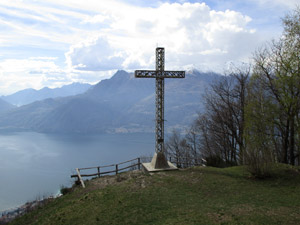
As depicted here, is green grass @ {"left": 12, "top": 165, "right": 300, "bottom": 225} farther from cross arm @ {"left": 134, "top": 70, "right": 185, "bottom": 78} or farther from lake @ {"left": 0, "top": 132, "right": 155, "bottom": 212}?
lake @ {"left": 0, "top": 132, "right": 155, "bottom": 212}

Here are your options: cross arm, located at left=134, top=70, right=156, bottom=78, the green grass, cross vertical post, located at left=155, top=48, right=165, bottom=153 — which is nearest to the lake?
cross vertical post, located at left=155, top=48, right=165, bottom=153

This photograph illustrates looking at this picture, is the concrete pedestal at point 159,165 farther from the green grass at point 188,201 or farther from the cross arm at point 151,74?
the cross arm at point 151,74

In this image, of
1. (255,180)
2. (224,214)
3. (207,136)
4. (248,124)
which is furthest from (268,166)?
(207,136)

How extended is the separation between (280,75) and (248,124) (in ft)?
12.6

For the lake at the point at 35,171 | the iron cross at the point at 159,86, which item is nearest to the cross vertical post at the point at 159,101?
the iron cross at the point at 159,86

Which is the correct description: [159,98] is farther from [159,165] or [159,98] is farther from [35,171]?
[35,171]

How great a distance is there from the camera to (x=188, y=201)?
34.0 feet

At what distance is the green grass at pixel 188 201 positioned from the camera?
27.4 ft

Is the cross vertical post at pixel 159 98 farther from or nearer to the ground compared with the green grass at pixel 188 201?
farther from the ground

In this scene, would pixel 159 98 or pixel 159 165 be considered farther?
pixel 159 165

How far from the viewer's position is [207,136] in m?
30.8

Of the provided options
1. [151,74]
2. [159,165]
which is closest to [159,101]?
[151,74]

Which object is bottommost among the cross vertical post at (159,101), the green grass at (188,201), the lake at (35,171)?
the lake at (35,171)

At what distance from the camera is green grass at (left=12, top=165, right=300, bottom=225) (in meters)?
8.35
